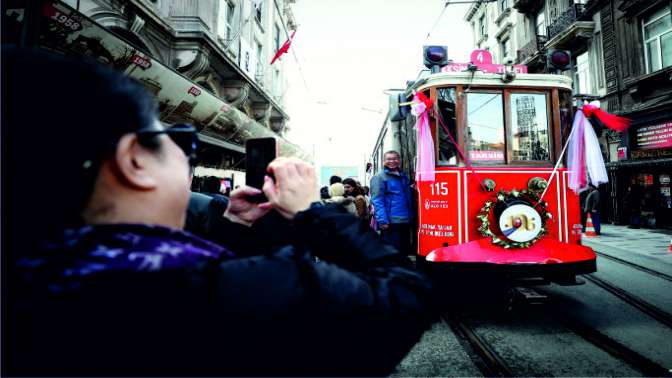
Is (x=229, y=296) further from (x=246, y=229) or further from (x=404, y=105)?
(x=404, y=105)

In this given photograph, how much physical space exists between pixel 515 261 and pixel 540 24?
21.5 metres

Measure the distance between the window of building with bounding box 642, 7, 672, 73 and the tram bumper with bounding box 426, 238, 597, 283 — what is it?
513 inches

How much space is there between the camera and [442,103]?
4.26 metres

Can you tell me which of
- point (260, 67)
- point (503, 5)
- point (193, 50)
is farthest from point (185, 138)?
point (503, 5)

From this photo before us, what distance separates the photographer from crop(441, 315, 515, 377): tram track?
2.61m

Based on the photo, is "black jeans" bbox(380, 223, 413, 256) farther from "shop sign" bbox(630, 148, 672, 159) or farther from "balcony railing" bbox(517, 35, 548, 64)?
"balcony railing" bbox(517, 35, 548, 64)

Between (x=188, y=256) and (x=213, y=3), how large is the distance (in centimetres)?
1305

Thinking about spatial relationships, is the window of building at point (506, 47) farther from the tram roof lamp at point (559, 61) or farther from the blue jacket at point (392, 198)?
the blue jacket at point (392, 198)

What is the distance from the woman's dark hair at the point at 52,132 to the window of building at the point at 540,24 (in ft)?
77.0

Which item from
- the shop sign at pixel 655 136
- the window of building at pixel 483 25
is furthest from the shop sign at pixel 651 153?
the window of building at pixel 483 25

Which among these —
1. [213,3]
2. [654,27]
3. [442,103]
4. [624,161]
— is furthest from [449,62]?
[654,27]

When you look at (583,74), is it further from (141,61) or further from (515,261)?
(141,61)

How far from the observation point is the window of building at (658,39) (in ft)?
37.7

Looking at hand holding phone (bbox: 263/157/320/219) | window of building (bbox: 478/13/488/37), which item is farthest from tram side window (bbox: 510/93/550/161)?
window of building (bbox: 478/13/488/37)
